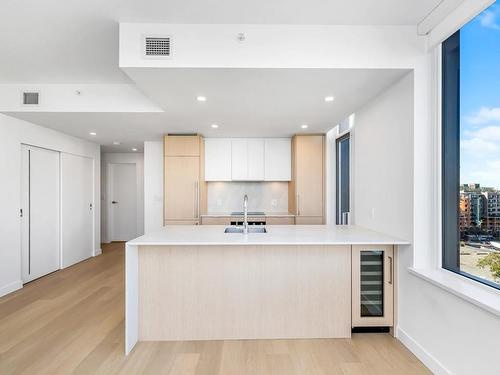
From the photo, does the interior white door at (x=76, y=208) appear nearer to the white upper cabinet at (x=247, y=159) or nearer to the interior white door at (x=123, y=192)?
the interior white door at (x=123, y=192)

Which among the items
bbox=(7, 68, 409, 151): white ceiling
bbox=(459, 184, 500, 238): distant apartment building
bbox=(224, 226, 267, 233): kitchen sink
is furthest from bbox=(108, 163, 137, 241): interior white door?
bbox=(459, 184, 500, 238): distant apartment building

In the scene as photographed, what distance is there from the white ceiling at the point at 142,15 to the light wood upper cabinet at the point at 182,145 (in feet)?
7.01

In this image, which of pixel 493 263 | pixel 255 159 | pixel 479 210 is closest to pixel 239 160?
pixel 255 159

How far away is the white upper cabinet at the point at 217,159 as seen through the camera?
5.02 m

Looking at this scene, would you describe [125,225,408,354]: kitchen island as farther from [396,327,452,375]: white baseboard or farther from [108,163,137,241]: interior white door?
[108,163,137,241]: interior white door

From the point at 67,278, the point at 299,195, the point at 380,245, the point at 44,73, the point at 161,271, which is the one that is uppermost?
the point at 44,73

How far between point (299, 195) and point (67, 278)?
383 cm

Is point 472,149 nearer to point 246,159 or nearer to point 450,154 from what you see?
point 450,154

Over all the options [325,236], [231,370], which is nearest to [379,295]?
[325,236]

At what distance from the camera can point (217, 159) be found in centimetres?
504

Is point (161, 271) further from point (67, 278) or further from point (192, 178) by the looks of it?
point (67, 278)

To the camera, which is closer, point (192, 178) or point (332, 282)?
point (332, 282)

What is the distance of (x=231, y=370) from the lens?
2045 millimetres

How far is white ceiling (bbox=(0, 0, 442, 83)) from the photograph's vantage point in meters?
1.98
